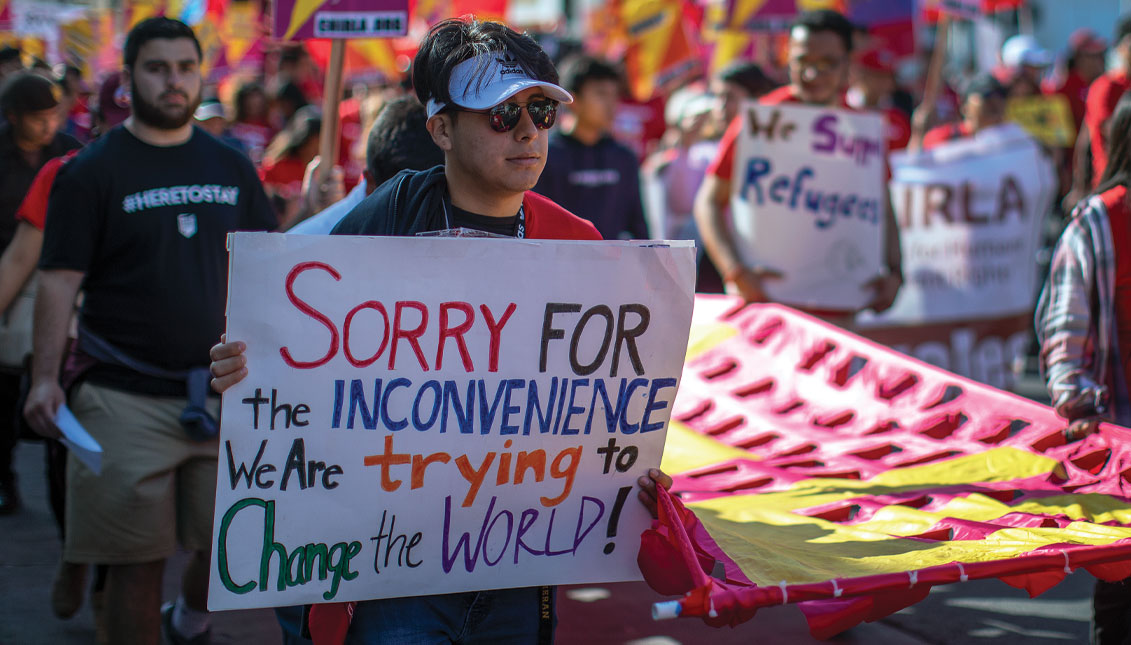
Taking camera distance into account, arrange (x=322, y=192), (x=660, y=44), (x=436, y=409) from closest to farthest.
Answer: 1. (x=436, y=409)
2. (x=322, y=192)
3. (x=660, y=44)

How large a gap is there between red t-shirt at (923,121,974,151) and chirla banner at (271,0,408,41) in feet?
16.3

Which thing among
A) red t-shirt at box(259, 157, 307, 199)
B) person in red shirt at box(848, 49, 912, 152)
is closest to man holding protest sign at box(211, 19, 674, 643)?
red t-shirt at box(259, 157, 307, 199)

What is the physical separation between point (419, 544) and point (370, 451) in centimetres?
21

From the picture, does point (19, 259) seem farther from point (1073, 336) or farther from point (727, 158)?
point (1073, 336)

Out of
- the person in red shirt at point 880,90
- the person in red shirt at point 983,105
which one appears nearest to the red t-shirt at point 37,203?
the person in red shirt at point 983,105

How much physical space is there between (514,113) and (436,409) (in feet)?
1.99

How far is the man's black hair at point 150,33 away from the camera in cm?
364

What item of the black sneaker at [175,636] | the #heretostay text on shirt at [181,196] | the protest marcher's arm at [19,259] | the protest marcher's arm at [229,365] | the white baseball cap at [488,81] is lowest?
the black sneaker at [175,636]

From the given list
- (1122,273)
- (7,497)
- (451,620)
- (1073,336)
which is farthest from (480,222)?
(7,497)

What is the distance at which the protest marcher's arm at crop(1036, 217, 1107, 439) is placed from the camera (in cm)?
328

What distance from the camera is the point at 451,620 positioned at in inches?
98.6

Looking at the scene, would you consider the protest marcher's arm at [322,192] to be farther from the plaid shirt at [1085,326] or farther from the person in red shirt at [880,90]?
the person in red shirt at [880,90]

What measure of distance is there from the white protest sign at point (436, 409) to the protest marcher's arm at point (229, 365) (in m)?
0.02

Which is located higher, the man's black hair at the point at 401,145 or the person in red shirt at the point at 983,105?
the person in red shirt at the point at 983,105
